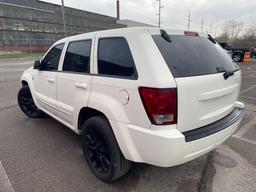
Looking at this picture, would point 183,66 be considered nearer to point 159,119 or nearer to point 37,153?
point 159,119

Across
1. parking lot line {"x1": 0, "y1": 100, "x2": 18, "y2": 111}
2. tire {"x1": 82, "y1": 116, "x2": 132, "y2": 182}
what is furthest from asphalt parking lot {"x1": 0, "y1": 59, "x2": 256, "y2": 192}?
parking lot line {"x1": 0, "y1": 100, "x2": 18, "y2": 111}

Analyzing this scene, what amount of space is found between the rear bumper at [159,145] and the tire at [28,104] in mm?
3202

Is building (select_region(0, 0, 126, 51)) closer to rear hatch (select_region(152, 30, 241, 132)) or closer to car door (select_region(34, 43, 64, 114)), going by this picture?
car door (select_region(34, 43, 64, 114))

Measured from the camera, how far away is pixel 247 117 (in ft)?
15.2

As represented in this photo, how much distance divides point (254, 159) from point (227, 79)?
146 cm

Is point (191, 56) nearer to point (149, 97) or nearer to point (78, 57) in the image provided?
point (149, 97)

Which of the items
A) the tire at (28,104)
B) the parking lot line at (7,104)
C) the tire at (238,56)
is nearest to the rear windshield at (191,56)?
the tire at (28,104)

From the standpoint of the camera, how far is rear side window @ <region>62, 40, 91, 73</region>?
2660 mm

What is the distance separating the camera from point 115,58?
88.4 inches

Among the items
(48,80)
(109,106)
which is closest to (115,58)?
(109,106)

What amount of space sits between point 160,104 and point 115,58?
0.78m

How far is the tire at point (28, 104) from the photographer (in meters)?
4.66

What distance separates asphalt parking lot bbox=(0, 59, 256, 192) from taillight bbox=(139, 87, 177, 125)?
3.32 ft

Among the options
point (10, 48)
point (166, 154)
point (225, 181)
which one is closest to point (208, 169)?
point (225, 181)
